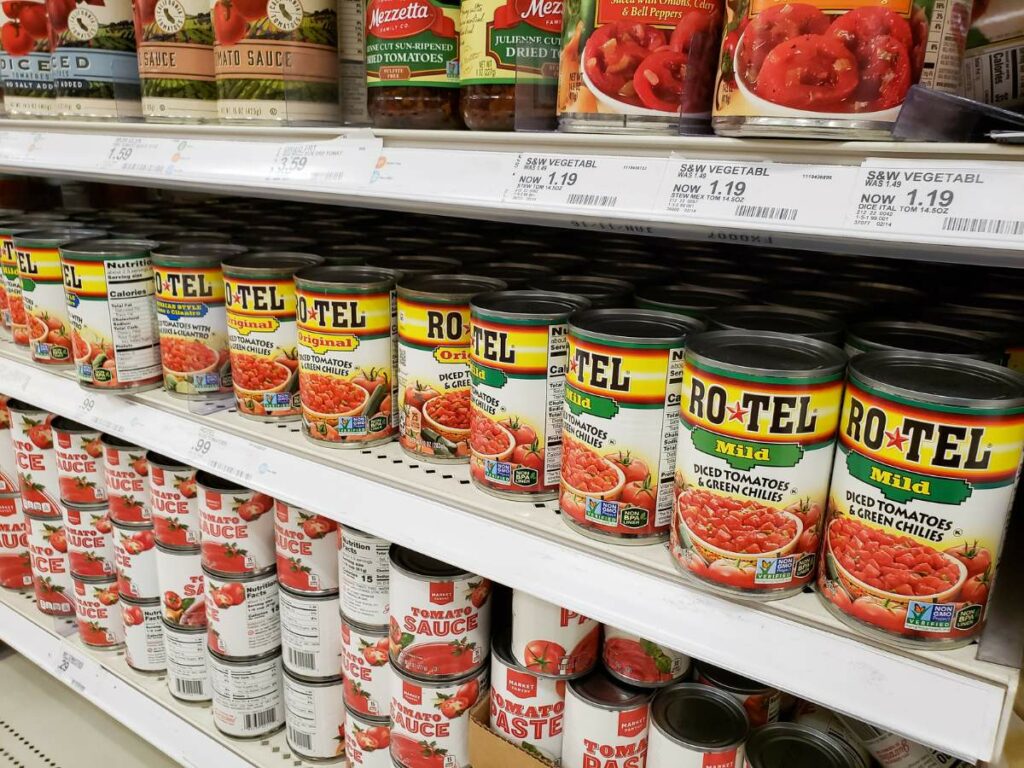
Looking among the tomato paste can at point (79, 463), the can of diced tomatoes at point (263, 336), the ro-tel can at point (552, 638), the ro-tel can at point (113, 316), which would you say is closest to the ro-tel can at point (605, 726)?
the ro-tel can at point (552, 638)

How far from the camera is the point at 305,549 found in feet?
4.25

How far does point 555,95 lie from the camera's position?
38.3 inches

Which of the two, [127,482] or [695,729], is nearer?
[695,729]

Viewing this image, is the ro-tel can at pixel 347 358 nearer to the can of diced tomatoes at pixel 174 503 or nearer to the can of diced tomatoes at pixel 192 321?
the can of diced tomatoes at pixel 192 321

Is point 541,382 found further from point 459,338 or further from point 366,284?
point 366,284

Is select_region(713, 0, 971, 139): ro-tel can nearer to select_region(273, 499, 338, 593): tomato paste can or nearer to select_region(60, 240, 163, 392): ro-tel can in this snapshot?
select_region(273, 499, 338, 593): tomato paste can

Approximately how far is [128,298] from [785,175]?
1.09 m

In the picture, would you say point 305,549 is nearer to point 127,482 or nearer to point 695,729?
point 127,482

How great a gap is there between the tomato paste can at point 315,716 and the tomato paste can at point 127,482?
1.47 feet

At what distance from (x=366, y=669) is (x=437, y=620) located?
9.1 inches

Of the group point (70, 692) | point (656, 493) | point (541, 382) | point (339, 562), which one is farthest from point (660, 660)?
point (70, 692)

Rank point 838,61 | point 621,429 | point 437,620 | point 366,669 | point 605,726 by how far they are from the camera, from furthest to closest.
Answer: point 366,669 < point 437,620 < point 605,726 < point 621,429 < point 838,61

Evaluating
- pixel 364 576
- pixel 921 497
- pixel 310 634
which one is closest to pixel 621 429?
pixel 921 497

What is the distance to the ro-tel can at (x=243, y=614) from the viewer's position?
4.56ft
